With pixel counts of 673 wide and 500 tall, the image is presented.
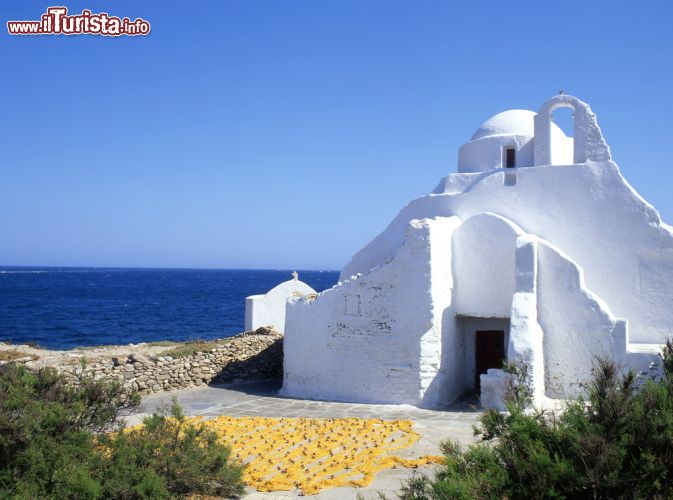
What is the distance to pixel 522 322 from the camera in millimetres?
11266

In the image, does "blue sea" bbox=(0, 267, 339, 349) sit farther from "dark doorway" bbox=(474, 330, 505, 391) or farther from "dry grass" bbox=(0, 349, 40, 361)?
"dark doorway" bbox=(474, 330, 505, 391)

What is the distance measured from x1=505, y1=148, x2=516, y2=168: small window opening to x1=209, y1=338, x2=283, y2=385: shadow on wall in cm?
792

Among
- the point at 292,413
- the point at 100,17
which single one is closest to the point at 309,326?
the point at 292,413

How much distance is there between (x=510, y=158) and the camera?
581 inches

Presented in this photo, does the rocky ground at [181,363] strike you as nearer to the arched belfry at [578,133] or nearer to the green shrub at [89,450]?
the green shrub at [89,450]

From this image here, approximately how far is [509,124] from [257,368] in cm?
920

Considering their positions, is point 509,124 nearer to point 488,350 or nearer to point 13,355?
point 488,350

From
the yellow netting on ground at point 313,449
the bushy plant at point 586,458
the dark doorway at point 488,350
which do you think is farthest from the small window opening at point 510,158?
the bushy plant at point 586,458

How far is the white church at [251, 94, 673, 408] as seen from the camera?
11.5 meters

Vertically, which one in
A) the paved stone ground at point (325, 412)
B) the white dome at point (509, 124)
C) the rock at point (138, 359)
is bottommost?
the paved stone ground at point (325, 412)

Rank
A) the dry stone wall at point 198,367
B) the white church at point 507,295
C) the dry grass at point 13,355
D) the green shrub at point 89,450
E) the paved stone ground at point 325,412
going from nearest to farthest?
1. the green shrub at point 89,450
2. the paved stone ground at point 325,412
3. the white church at point 507,295
4. the dry stone wall at point 198,367
5. the dry grass at point 13,355

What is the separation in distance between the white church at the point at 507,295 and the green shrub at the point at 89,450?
5.94 m

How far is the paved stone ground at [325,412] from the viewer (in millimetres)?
7238

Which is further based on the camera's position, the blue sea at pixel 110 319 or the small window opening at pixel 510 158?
the blue sea at pixel 110 319
